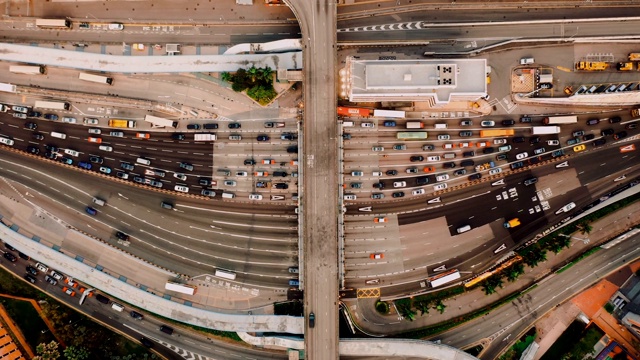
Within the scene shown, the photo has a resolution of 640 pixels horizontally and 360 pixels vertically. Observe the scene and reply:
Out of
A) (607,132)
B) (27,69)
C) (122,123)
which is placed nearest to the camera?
(27,69)

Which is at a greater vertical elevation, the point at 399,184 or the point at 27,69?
the point at 27,69

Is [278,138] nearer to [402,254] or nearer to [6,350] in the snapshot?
[402,254]

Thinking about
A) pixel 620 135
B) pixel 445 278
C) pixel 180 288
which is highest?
pixel 620 135

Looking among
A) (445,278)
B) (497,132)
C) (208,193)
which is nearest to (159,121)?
(208,193)

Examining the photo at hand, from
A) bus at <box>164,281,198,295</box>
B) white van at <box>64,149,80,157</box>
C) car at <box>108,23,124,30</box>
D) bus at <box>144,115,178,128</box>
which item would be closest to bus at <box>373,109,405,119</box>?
bus at <box>144,115,178,128</box>

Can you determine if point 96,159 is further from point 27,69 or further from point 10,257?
point 10,257

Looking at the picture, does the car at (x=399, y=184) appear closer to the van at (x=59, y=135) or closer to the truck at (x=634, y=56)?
the truck at (x=634, y=56)

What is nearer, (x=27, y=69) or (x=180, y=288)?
(x=27, y=69)

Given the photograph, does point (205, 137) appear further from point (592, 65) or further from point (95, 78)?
point (592, 65)

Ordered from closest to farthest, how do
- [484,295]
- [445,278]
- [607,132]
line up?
1. [445,278]
2. [607,132]
3. [484,295]

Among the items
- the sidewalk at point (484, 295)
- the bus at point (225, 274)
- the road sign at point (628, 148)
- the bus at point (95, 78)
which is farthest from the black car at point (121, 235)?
the road sign at point (628, 148)

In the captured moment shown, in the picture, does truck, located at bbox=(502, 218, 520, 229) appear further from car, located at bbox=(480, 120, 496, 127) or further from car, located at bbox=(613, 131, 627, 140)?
car, located at bbox=(613, 131, 627, 140)
